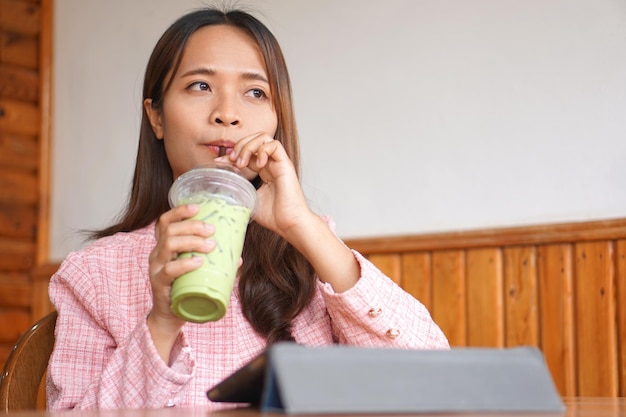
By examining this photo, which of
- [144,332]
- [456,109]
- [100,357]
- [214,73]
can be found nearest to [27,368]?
[100,357]

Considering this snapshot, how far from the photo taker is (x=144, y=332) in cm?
112

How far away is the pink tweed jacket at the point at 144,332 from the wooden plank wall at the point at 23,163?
7.86ft

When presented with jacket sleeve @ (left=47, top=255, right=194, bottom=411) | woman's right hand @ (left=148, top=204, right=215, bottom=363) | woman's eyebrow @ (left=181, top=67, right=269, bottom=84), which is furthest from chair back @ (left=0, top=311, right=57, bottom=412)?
woman's eyebrow @ (left=181, top=67, right=269, bottom=84)

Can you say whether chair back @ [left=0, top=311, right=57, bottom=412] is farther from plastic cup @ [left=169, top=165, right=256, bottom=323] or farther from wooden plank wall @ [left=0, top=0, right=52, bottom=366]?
wooden plank wall @ [left=0, top=0, right=52, bottom=366]

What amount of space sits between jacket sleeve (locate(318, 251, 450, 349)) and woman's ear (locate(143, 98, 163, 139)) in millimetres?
506

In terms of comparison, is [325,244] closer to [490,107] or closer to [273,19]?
[490,107]

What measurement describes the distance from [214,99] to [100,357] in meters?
0.45

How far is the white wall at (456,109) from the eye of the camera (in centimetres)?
232

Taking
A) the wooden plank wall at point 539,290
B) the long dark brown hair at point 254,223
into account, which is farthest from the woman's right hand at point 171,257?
the wooden plank wall at point 539,290

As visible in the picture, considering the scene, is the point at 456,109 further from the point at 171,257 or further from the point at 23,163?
the point at 23,163

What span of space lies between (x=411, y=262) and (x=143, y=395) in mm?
1613

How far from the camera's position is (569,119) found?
2361 mm

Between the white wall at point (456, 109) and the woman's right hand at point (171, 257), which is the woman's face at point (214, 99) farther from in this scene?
the white wall at point (456, 109)

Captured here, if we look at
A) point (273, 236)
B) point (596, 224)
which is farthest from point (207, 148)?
point (596, 224)
